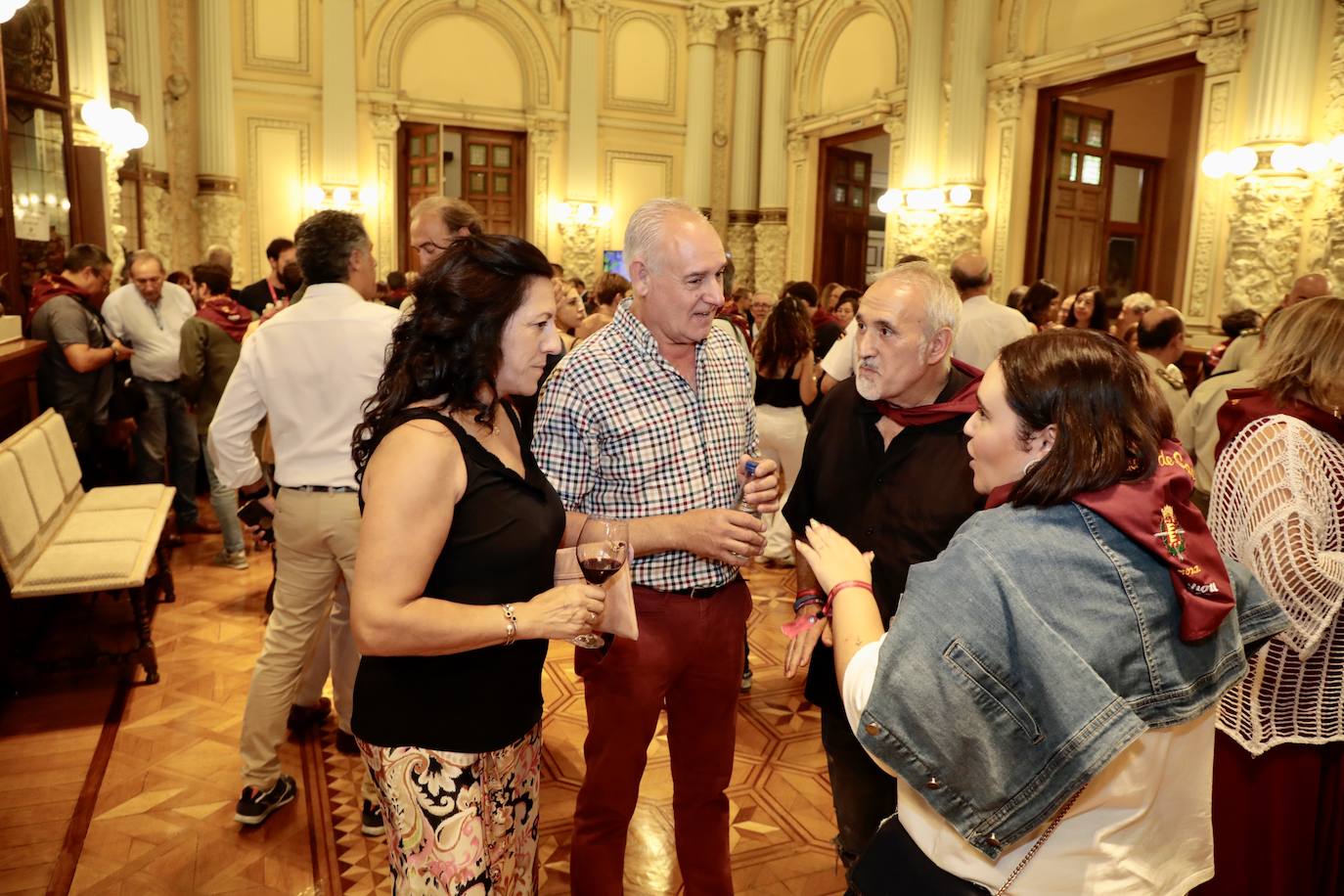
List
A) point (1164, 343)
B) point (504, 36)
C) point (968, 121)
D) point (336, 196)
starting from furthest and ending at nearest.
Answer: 1. point (504, 36)
2. point (336, 196)
3. point (968, 121)
4. point (1164, 343)

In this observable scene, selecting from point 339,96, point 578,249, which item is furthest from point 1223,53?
point 339,96

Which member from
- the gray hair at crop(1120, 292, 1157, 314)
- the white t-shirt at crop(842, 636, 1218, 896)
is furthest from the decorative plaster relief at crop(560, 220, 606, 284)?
the white t-shirt at crop(842, 636, 1218, 896)

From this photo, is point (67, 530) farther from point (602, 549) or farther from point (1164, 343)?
point (1164, 343)

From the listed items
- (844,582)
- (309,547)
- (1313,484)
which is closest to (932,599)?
(844,582)

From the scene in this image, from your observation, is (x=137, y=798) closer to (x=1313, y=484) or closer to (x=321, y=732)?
(x=321, y=732)

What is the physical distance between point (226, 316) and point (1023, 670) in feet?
17.4

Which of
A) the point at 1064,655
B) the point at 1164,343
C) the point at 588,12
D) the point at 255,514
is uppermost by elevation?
the point at 588,12

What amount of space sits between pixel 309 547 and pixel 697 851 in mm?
1521

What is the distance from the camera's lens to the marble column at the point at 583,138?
12.9 meters

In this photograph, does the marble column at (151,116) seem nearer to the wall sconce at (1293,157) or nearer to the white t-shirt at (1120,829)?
the wall sconce at (1293,157)

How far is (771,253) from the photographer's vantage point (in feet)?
45.2

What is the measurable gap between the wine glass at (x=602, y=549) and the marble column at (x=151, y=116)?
31.8 feet

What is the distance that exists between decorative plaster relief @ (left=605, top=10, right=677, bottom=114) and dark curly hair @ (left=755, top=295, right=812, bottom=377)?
31.4 ft

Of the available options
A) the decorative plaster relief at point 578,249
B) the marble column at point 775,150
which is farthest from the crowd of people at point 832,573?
the marble column at point 775,150
